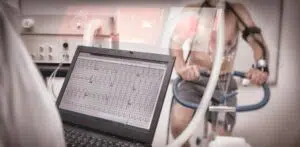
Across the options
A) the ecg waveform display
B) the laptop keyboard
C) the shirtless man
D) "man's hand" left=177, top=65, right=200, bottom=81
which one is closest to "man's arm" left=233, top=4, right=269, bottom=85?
the shirtless man

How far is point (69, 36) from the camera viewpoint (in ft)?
3.33

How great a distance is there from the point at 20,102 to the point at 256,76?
25.3 inches

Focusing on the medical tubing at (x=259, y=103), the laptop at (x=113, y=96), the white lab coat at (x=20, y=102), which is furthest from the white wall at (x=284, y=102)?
the white lab coat at (x=20, y=102)

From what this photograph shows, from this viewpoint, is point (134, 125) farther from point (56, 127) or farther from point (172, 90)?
point (56, 127)

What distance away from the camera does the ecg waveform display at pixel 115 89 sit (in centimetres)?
89

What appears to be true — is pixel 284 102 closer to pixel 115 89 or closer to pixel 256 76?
pixel 256 76

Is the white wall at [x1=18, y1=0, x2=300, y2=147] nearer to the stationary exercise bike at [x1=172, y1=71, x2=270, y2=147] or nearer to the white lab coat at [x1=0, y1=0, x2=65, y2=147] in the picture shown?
the stationary exercise bike at [x1=172, y1=71, x2=270, y2=147]

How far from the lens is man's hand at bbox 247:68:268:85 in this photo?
2.90 ft

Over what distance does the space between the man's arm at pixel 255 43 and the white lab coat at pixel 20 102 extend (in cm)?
58

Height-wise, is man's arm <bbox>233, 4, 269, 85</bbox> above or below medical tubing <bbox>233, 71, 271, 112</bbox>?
above

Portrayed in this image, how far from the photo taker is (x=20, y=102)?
60 cm

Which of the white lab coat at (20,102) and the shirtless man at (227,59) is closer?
the white lab coat at (20,102)

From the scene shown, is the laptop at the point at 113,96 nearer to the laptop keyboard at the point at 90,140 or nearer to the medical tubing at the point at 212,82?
the laptop keyboard at the point at 90,140

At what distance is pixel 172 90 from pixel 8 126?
49 cm
